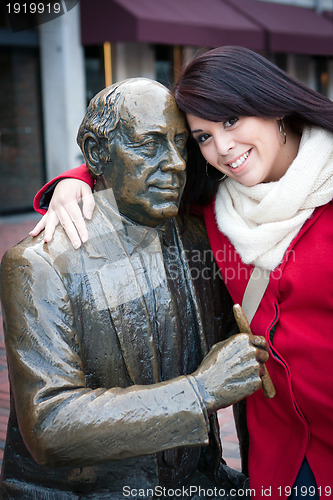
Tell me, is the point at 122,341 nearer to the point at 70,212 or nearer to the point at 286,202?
the point at 70,212

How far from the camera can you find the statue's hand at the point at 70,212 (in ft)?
6.08

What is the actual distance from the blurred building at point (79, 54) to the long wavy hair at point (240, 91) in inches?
315

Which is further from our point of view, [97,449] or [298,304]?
[298,304]

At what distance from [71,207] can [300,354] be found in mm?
868

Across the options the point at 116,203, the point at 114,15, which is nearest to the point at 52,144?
the point at 114,15

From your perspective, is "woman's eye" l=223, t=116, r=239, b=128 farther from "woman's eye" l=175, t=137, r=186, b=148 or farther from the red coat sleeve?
the red coat sleeve

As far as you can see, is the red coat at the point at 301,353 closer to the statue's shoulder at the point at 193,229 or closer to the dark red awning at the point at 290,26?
the statue's shoulder at the point at 193,229

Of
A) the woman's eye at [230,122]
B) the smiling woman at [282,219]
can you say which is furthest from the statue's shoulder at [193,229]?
the woman's eye at [230,122]

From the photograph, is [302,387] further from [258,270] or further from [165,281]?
[165,281]

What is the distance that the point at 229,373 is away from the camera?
1.67 m

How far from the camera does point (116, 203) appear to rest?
6.34 feet

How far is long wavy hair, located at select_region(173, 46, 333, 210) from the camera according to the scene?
6.03ft

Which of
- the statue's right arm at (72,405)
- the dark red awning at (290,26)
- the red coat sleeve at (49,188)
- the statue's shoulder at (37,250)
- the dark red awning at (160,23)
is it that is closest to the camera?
the statue's right arm at (72,405)

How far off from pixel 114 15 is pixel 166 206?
8448 millimetres
